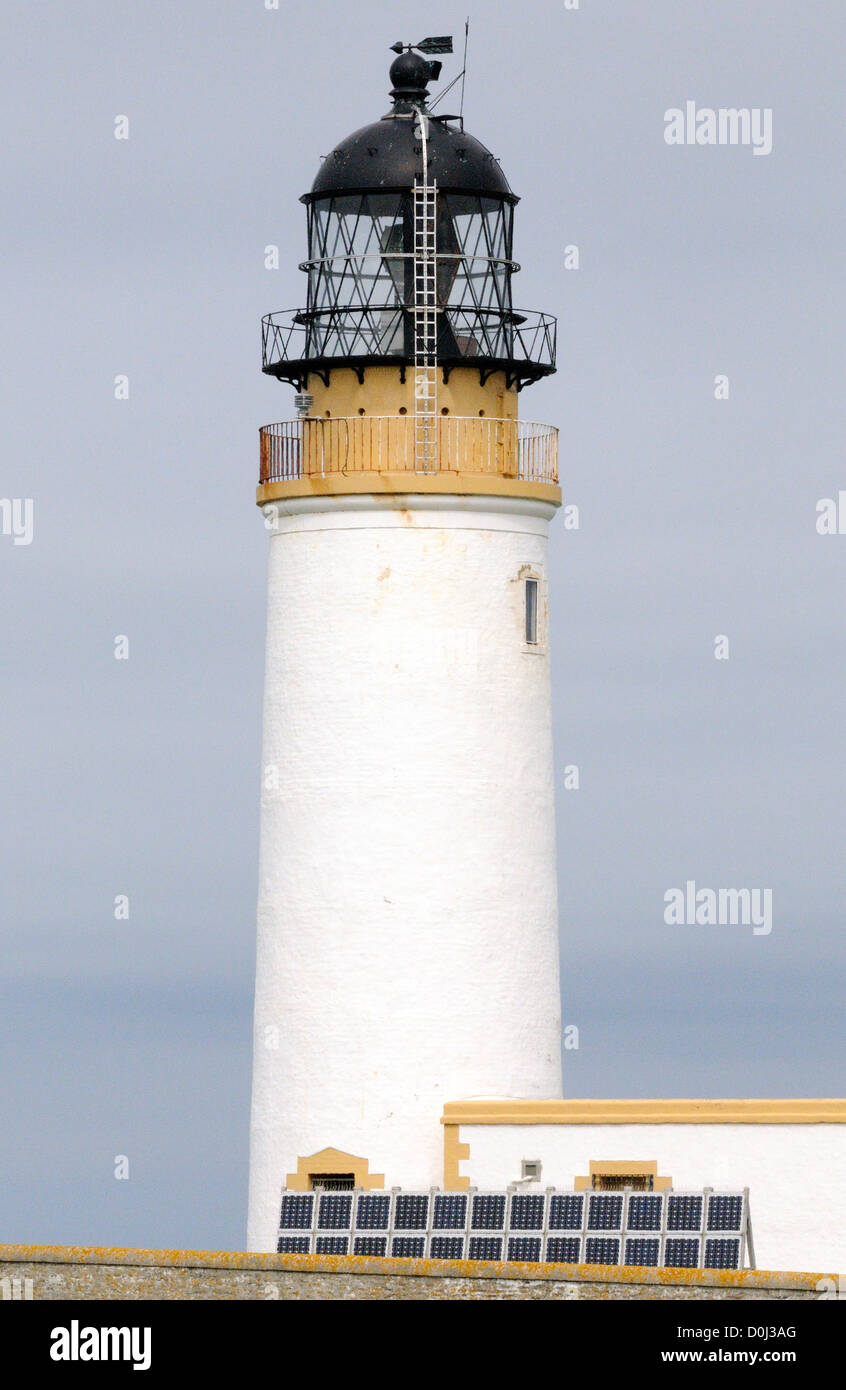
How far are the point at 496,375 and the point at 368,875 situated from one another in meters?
7.44

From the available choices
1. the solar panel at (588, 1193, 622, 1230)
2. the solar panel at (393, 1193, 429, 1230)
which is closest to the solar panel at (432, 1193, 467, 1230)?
the solar panel at (393, 1193, 429, 1230)

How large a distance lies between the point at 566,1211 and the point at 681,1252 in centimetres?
192

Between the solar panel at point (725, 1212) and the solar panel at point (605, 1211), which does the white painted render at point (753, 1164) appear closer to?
the solar panel at point (725, 1212)

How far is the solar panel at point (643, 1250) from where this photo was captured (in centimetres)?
4472

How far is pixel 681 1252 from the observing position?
4472cm

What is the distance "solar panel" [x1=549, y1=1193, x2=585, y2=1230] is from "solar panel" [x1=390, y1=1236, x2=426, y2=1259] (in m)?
1.80

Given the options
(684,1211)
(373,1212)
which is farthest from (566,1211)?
(373,1212)

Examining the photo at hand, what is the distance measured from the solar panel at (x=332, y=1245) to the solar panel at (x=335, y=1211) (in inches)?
6.2

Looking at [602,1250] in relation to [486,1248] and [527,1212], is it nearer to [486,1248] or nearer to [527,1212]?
[527,1212]

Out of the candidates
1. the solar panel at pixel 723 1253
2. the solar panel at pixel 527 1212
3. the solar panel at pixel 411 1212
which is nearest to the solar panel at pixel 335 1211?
the solar panel at pixel 411 1212

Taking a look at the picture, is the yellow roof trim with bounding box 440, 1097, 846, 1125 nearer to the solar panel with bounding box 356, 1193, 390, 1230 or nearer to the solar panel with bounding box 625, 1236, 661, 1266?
the solar panel with bounding box 356, 1193, 390, 1230

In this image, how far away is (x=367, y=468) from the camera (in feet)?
168
